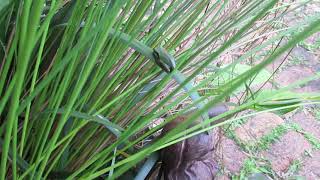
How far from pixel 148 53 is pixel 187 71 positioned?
0.24m

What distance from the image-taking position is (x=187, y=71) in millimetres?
693

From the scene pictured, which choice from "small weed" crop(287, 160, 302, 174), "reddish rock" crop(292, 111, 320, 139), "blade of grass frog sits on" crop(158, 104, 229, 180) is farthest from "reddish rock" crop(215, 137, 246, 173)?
"blade of grass frog sits on" crop(158, 104, 229, 180)

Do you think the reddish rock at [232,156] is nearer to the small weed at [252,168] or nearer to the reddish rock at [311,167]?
the small weed at [252,168]

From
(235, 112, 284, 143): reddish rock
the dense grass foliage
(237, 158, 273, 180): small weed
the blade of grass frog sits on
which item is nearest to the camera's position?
the dense grass foliage

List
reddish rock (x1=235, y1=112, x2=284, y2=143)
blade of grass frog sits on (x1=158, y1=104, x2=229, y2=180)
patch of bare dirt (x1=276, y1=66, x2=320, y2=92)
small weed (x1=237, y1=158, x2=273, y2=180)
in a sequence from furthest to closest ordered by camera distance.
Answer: patch of bare dirt (x1=276, y1=66, x2=320, y2=92)
reddish rock (x1=235, y1=112, x2=284, y2=143)
small weed (x1=237, y1=158, x2=273, y2=180)
blade of grass frog sits on (x1=158, y1=104, x2=229, y2=180)

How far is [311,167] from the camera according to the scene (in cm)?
119

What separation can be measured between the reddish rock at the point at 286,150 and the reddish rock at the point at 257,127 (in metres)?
0.05

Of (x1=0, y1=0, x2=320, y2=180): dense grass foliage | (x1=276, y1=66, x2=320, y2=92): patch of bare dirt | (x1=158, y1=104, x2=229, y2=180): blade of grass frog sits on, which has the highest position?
(x1=0, y1=0, x2=320, y2=180): dense grass foliage

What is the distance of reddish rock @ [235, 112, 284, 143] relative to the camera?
1.25m

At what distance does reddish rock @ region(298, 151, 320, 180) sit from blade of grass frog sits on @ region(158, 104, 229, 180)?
23.4 inches

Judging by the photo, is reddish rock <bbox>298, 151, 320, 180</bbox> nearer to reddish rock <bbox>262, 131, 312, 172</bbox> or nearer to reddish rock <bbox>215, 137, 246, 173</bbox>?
reddish rock <bbox>262, 131, 312, 172</bbox>

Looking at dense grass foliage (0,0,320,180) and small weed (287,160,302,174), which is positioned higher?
dense grass foliage (0,0,320,180)

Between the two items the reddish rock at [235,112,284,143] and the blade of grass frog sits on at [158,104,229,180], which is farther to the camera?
the reddish rock at [235,112,284,143]

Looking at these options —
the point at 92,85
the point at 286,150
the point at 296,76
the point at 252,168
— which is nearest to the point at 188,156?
the point at 92,85
